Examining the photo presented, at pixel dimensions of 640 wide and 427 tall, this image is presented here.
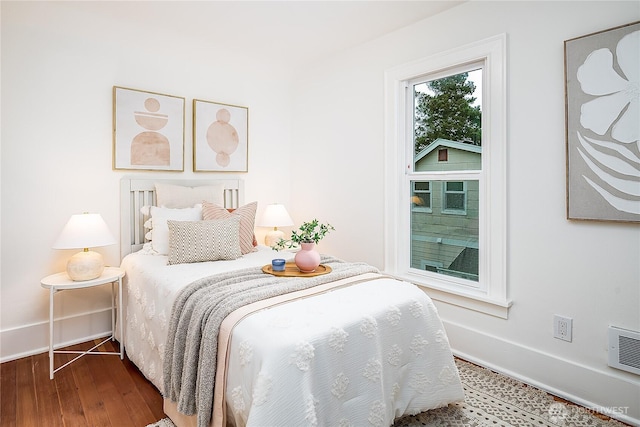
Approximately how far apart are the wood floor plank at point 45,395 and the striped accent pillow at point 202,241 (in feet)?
3.24

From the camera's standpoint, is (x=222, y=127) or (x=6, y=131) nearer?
(x=6, y=131)

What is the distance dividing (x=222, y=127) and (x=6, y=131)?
1.64m

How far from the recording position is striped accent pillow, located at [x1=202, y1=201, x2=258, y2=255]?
2934 mm

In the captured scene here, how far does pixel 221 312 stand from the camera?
163 cm

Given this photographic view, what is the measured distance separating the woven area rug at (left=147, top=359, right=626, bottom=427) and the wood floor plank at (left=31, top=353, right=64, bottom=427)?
572 mm

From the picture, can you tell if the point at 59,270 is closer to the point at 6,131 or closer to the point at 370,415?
the point at 6,131

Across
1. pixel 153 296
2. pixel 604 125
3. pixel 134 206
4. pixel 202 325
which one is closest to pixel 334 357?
pixel 202 325

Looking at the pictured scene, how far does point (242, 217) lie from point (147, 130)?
1.14 metres

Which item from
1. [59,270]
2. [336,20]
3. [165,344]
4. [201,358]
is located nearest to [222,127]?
[336,20]

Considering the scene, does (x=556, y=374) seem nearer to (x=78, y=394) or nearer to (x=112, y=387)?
(x=112, y=387)

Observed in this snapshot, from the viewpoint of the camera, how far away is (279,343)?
137cm

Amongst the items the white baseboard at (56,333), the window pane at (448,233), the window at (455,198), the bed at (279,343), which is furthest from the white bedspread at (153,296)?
the window at (455,198)

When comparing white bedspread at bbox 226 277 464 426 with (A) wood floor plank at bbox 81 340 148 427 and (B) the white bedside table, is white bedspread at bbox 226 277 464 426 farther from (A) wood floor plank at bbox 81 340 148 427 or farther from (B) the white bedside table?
(B) the white bedside table

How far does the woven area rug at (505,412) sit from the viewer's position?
1.85 meters
